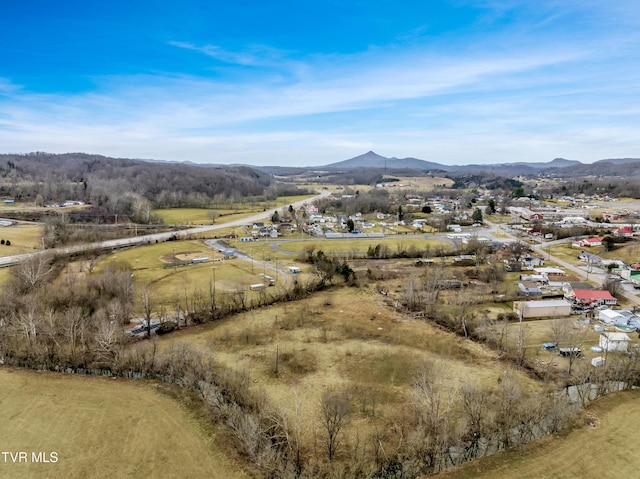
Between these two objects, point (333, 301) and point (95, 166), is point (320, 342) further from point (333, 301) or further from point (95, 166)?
point (95, 166)

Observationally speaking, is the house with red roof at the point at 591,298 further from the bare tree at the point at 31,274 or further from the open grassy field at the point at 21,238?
the open grassy field at the point at 21,238

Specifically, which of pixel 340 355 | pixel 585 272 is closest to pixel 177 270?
pixel 340 355

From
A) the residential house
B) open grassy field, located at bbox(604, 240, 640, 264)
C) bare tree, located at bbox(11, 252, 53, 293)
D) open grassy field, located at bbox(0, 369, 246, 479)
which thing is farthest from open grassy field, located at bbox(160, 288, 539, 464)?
the residential house

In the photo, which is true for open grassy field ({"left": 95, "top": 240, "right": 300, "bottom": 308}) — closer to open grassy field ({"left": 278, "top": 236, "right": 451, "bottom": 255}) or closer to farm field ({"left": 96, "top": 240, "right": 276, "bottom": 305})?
farm field ({"left": 96, "top": 240, "right": 276, "bottom": 305})

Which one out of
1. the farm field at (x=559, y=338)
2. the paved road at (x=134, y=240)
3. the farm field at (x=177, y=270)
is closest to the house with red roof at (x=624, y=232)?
the farm field at (x=559, y=338)

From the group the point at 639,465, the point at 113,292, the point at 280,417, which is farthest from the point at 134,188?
the point at 639,465

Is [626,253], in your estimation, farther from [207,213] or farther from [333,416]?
[207,213]

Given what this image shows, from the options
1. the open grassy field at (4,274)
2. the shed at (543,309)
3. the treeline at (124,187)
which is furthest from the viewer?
the treeline at (124,187)
